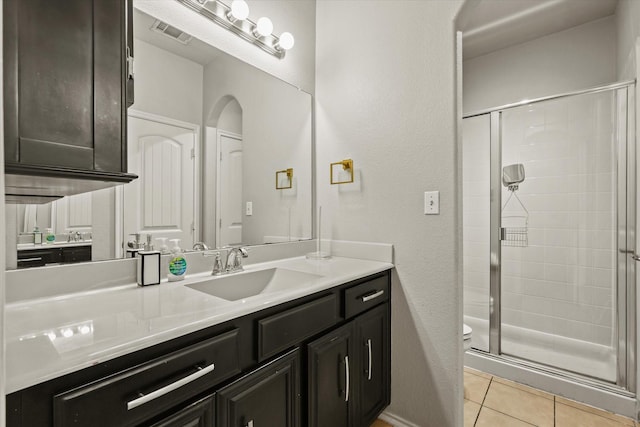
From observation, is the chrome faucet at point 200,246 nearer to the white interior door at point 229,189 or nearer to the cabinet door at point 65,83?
the white interior door at point 229,189

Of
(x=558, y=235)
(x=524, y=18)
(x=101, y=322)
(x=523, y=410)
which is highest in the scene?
(x=524, y=18)

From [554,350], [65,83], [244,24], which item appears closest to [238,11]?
[244,24]

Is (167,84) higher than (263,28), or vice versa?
(263,28)

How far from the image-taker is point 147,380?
730mm

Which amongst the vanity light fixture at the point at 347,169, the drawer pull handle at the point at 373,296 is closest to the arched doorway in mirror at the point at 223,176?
the vanity light fixture at the point at 347,169

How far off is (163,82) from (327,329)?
127 cm

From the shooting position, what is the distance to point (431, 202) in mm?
1606

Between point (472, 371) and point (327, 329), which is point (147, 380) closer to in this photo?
point (327, 329)

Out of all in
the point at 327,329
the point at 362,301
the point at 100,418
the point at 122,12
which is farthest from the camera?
the point at 362,301

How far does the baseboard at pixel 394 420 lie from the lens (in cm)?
166

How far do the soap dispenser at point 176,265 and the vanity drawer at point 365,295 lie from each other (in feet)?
2.29

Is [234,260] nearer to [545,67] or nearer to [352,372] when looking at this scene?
[352,372]

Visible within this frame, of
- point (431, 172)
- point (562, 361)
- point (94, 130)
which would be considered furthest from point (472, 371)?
point (94, 130)

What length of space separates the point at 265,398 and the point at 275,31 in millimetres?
1883
